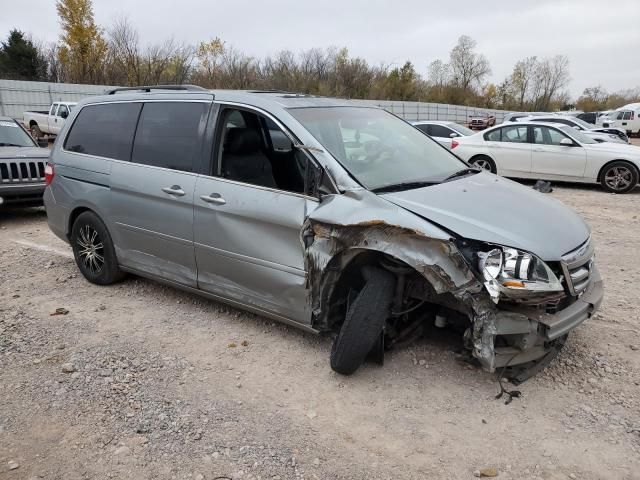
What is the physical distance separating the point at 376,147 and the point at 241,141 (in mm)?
1054

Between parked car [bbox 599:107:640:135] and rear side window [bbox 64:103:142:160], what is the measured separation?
33.4m

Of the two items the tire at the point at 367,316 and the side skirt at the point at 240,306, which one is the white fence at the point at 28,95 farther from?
the tire at the point at 367,316

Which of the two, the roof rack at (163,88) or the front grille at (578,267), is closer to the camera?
the front grille at (578,267)

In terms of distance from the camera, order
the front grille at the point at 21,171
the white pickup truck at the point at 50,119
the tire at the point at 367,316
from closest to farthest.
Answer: the tire at the point at 367,316 → the front grille at the point at 21,171 → the white pickup truck at the point at 50,119

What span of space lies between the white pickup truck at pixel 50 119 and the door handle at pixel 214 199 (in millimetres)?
20343

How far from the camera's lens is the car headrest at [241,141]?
404cm

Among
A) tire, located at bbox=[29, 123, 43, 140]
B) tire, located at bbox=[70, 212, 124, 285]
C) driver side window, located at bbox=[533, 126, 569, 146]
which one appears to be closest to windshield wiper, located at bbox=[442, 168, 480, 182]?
tire, located at bbox=[70, 212, 124, 285]

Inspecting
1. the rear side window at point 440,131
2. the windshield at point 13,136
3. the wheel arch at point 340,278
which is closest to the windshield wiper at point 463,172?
the wheel arch at point 340,278

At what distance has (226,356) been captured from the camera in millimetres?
3779

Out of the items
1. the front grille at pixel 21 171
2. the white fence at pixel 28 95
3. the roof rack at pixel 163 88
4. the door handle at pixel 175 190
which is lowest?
the front grille at pixel 21 171

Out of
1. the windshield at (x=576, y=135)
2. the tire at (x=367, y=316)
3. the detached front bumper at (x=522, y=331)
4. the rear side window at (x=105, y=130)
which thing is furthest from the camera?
the windshield at (x=576, y=135)

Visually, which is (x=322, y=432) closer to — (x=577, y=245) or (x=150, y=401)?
(x=150, y=401)

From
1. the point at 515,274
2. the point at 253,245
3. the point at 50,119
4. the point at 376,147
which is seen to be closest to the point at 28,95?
the point at 50,119

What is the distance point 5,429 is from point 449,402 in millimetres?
2629
